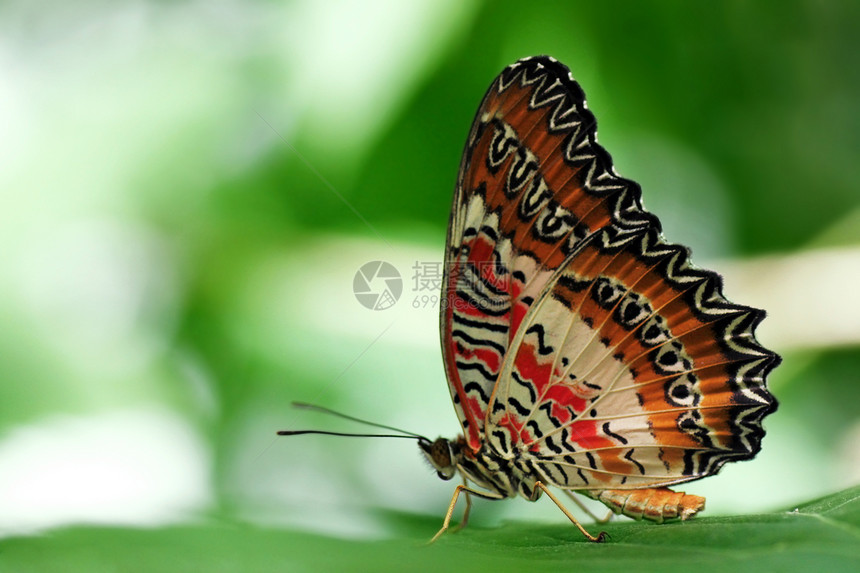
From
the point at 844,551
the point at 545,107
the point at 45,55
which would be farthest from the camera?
the point at 45,55

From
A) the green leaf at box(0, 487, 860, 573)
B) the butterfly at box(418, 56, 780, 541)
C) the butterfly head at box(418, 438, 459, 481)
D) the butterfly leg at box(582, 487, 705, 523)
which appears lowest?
the green leaf at box(0, 487, 860, 573)

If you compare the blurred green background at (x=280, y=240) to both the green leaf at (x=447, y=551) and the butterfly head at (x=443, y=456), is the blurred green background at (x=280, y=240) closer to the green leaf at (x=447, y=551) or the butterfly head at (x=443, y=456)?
the butterfly head at (x=443, y=456)

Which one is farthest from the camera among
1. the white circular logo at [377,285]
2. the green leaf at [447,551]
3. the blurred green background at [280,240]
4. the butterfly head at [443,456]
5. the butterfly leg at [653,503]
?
the white circular logo at [377,285]

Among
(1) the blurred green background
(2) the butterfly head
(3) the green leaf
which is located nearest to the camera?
(3) the green leaf

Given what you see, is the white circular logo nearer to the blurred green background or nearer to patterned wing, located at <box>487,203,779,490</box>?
the blurred green background

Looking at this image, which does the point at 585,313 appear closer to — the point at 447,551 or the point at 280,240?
the point at 447,551

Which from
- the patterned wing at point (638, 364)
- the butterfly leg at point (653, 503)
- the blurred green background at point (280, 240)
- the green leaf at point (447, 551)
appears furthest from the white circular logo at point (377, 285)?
the green leaf at point (447, 551)

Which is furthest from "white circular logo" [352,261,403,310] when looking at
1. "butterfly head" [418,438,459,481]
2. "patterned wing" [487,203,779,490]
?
"patterned wing" [487,203,779,490]

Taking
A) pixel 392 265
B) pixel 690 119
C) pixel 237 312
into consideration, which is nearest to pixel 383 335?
pixel 392 265

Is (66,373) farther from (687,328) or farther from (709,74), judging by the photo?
(709,74)
